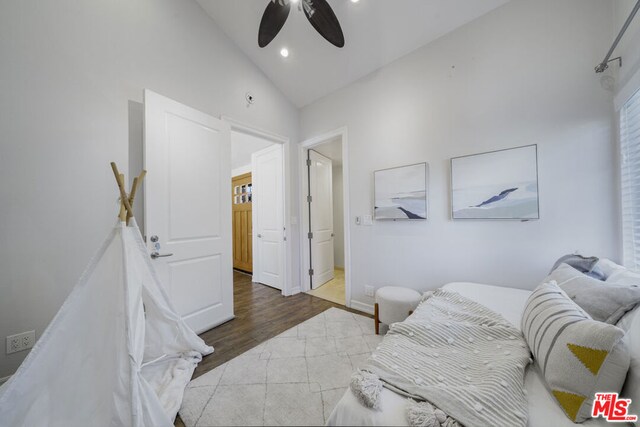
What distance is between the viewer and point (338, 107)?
2.86 meters

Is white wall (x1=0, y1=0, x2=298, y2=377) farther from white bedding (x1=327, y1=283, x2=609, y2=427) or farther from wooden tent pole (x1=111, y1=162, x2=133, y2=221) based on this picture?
white bedding (x1=327, y1=283, x2=609, y2=427)

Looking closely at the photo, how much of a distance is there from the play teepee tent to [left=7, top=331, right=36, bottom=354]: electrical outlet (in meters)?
0.62

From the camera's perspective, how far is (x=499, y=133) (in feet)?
5.85

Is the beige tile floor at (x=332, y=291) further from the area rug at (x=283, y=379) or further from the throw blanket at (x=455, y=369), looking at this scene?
the throw blanket at (x=455, y=369)

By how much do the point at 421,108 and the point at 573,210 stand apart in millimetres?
1454

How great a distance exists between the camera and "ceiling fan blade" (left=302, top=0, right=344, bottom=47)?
1.48 meters

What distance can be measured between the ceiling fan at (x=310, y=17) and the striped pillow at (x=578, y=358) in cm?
207

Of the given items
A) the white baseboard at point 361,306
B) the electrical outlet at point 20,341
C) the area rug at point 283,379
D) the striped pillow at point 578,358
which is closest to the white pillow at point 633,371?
the striped pillow at point 578,358

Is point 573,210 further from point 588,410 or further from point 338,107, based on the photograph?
point 338,107

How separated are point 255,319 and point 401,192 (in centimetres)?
211

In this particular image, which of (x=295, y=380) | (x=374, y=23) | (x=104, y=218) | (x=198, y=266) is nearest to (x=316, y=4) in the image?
(x=374, y=23)

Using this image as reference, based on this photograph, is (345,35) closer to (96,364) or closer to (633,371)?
(633,371)

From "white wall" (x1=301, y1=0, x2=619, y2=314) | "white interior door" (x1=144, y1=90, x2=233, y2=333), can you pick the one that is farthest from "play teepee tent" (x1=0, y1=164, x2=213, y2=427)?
"white wall" (x1=301, y1=0, x2=619, y2=314)

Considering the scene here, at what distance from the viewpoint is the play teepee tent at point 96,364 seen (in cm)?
100
